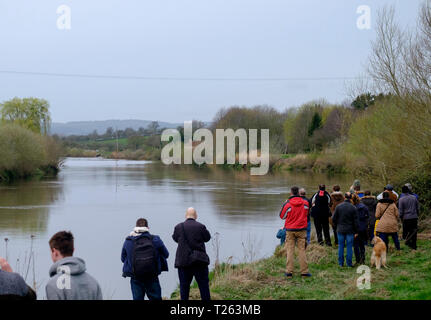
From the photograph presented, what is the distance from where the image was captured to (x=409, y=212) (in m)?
Answer: 10.9

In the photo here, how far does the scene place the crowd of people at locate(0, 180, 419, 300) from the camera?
383 cm

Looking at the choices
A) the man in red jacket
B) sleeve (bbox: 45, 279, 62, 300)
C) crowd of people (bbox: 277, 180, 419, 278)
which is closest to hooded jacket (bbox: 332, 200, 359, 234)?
crowd of people (bbox: 277, 180, 419, 278)

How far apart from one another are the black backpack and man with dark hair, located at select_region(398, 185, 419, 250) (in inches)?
268

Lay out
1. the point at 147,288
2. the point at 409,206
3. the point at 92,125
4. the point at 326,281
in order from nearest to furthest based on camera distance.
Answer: the point at 147,288 < the point at 326,281 < the point at 409,206 < the point at 92,125

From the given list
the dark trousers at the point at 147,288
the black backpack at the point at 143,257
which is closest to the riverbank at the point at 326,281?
the dark trousers at the point at 147,288

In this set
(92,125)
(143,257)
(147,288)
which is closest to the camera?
(143,257)

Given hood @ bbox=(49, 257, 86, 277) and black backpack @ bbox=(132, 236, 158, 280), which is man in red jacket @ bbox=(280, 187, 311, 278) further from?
hood @ bbox=(49, 257, 86, 277)

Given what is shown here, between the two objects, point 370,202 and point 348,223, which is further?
point 370,202

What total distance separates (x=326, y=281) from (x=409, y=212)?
352 centimetres

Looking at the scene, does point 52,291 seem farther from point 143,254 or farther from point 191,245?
point 191,245

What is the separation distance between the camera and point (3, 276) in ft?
12.2

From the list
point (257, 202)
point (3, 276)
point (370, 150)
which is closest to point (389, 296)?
point (3, 276)

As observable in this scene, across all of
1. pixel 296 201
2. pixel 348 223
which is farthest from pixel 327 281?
pixel 296 201

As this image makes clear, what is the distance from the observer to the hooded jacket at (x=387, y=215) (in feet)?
33.4
